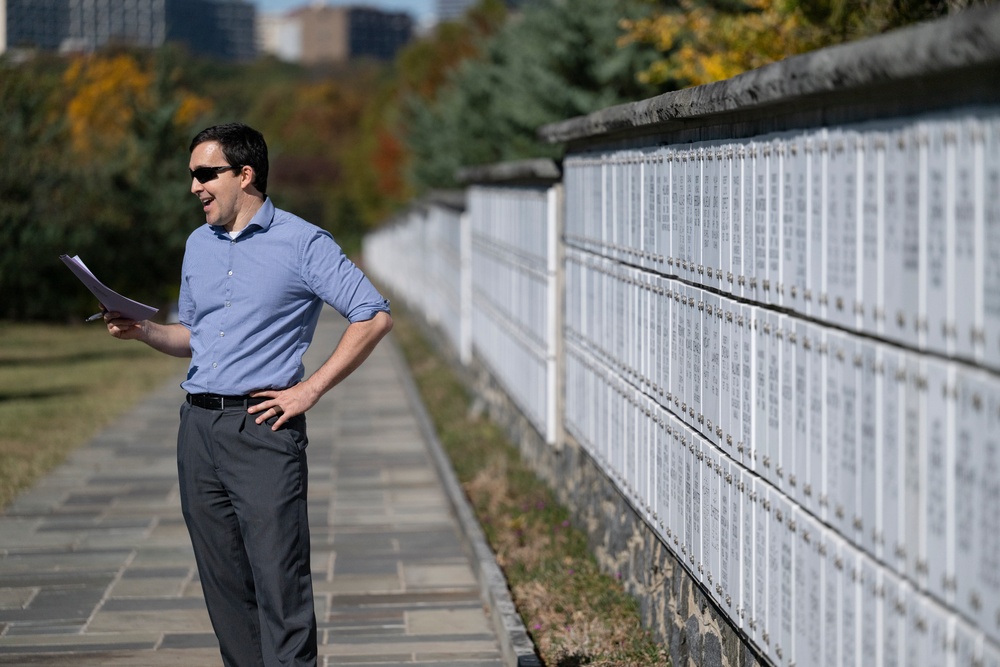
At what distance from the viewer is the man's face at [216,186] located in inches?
191

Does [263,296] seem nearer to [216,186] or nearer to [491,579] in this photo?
[216,186]

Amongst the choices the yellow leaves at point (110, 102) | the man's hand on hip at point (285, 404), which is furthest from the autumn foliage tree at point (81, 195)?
the man's hand on hip at point (285, 404)

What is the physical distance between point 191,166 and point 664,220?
6.83 ft

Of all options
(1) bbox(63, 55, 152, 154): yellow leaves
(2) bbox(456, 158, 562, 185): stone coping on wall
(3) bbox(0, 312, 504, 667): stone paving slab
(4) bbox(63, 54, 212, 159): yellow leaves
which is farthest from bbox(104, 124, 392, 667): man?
(1) bbox(63, 55, 152, 154): yellow leaves

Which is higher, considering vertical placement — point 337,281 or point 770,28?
point 770,28

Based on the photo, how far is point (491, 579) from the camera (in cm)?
740

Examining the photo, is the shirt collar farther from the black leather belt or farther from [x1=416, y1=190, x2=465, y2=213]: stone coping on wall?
[x1=416, y1=190, x2=465, y2=213]: stone coping on wall

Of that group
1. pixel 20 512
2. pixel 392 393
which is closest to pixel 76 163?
pixel 392 393

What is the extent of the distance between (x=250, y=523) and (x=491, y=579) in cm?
268

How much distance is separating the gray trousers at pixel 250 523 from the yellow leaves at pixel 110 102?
27.6 metres

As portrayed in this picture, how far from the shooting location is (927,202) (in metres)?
3.18

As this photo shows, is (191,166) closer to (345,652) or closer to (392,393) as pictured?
(345,652)

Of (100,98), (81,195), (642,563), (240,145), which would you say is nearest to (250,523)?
(240,145)

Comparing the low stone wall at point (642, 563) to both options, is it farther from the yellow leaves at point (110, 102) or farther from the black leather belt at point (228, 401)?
the yellow leaves at point (110, 102)
